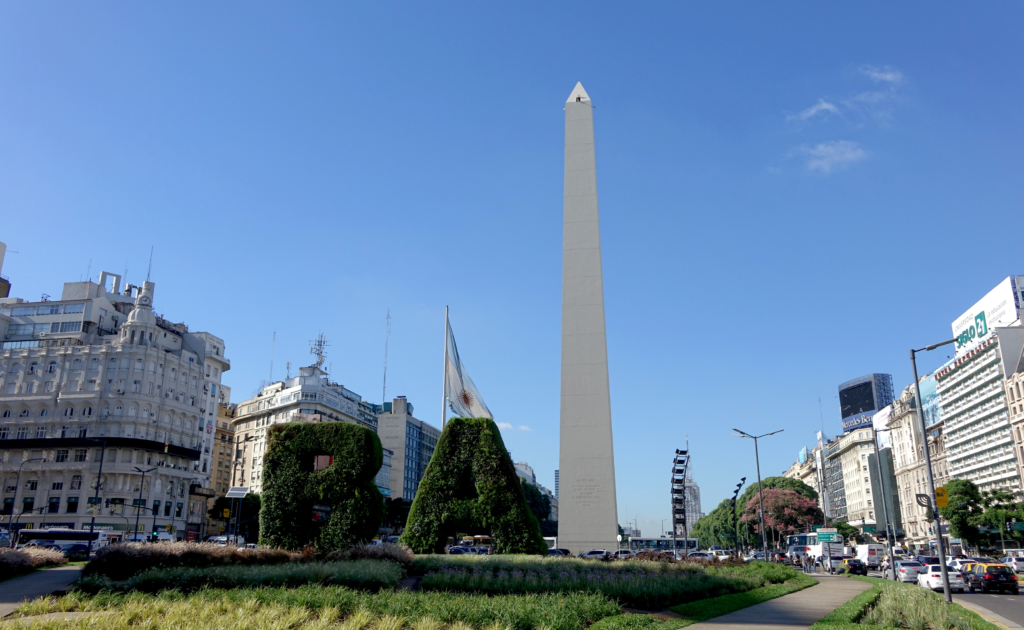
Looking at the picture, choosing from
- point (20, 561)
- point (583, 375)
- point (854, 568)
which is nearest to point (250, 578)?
point (20, 561)

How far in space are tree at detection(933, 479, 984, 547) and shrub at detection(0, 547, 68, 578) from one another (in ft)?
214

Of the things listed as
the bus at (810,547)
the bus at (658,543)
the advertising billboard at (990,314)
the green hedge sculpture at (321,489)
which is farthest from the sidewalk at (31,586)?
the advertising billboard at (990,314)

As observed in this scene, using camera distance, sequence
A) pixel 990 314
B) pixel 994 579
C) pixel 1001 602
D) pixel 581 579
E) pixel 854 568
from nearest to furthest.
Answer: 1. pixel 581 579
2. pixel 1001 602
3. pixel 994 579
4. pixel 854 568
5. pixel 990 314

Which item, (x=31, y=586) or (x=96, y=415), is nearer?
(x=31, y=586)

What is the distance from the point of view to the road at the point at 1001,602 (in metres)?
18.7

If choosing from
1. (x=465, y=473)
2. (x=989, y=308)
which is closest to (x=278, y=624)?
(x=465, y=473)

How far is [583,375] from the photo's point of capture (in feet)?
113

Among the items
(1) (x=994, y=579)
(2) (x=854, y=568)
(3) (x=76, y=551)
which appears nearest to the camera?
(1) (x=994, y=579)

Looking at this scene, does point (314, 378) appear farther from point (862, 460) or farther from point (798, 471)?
point (798, 471)

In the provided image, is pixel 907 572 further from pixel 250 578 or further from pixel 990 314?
pixel 990 314

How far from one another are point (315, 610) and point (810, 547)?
54331 mm

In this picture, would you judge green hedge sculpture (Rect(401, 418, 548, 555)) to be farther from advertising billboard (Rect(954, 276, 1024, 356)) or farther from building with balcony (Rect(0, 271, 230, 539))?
advertising billboard (Rect(954, 276, 1024, 356))

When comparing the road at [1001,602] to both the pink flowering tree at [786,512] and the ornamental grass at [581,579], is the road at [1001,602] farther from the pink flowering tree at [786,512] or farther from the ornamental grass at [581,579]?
the pink flowering tree at [786,512]

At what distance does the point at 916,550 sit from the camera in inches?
3531
